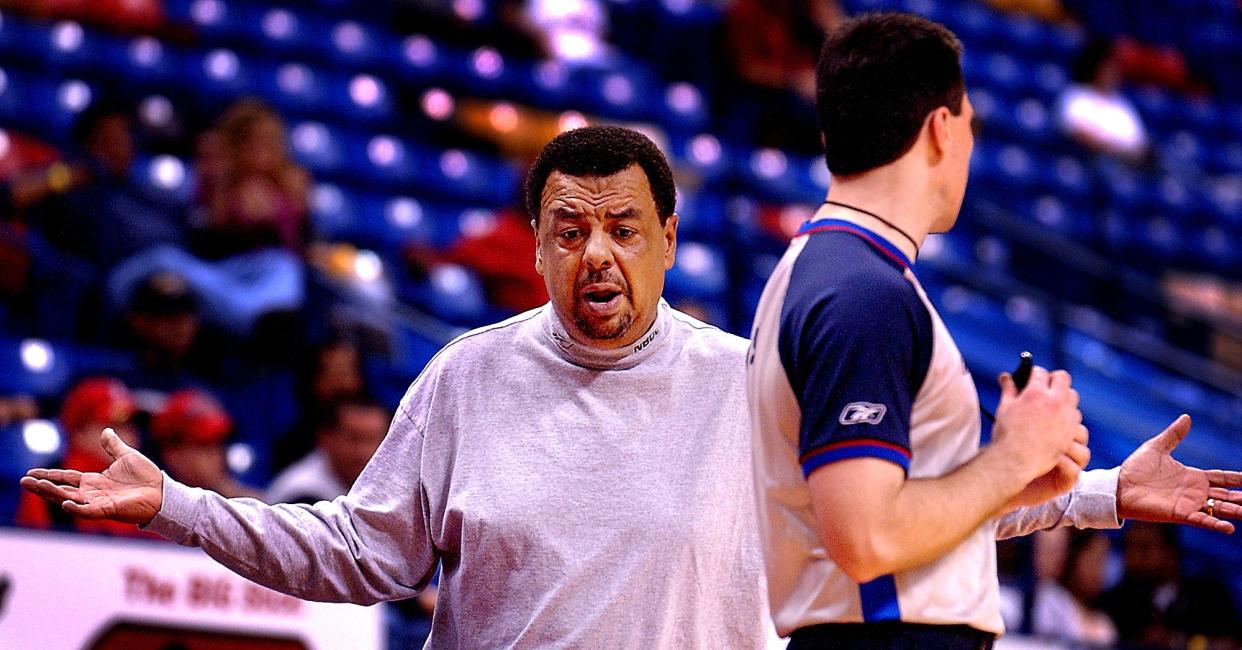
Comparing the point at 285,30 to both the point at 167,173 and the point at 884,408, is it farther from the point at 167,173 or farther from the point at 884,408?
the point at 884,408

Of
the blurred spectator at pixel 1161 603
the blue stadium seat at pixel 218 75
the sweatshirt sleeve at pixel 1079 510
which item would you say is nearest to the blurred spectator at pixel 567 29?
the blue stadium seat at pixel 218 75

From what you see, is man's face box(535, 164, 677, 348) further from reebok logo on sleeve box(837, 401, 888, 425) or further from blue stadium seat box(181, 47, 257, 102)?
blue stadium seat box(181, 47, 257, 102)

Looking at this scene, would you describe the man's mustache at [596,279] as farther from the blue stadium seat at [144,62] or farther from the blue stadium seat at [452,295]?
the blue stadium seat at [144,62]

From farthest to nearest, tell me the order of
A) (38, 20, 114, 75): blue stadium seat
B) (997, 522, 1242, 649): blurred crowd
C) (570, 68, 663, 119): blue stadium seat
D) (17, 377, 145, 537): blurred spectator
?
(570, 68, 663, 119): blue stadium seat, (38, 20, 114, 75): blue stadium seat, (997, 522, 1242, 649): blurred crowd, (17, 377, 145, 537): blurred spectator

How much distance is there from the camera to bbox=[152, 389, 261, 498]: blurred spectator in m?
5.19

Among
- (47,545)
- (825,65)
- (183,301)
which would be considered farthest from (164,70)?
(825,65)

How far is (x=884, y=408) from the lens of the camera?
77.6 inches

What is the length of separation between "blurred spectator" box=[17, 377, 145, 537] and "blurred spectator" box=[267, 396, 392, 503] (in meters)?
0.54

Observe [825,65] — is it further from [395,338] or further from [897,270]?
[395,338]

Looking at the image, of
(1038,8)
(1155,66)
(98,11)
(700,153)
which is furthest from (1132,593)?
(1038,8)

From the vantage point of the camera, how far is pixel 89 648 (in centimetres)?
399

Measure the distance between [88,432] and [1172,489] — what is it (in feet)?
11.8

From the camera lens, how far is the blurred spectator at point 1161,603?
6.26 meters

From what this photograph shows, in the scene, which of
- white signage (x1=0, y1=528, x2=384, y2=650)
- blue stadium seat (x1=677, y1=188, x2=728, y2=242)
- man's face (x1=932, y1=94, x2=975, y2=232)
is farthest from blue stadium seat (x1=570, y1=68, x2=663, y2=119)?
man's face (x1=932, y1=94, x2=975, y2=232)
